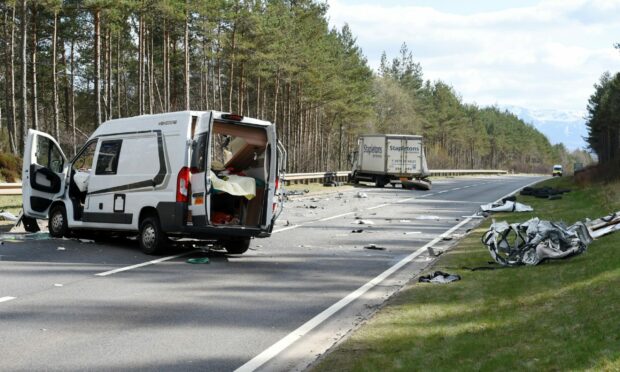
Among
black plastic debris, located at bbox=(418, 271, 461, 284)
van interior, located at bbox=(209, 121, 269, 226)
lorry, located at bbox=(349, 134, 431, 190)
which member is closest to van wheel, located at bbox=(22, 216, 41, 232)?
van interior, located at bbox=(209, 121, 269, 226)

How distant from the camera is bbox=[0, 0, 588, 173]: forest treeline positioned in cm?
4175

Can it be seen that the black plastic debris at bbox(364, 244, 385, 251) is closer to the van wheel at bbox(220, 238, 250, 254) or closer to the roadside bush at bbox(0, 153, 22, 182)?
the van wheel at bbox(220, 238, 250, 254)

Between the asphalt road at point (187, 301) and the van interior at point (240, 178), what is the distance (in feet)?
2.50

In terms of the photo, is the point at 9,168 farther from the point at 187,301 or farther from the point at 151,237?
the point at 187,301

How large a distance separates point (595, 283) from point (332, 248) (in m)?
6.79

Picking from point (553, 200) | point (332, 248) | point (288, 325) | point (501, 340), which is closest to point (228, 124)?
point (332, 248)

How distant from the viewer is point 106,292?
914cm

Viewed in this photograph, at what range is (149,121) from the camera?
12.8m

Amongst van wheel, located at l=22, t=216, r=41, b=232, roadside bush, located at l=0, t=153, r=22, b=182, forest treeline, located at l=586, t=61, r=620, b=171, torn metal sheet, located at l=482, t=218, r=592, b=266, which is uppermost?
forest treeline, located at l=586, t=61, r=620, b=171

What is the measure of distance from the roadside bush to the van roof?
13909mm

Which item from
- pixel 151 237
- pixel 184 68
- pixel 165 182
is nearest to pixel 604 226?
pixel 165 182

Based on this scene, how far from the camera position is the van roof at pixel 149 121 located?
12141 mm

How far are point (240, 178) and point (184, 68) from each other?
32.8 meters

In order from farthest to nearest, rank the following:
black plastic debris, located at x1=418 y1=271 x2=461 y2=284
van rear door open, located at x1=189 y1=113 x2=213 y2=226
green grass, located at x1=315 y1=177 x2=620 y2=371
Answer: van rear door open, located at x1=189 y1=113 x2=213 y2=226
black plastic debris, located at x1=418 y1=271 x2=461 y2=284
green grass, located at x1=315 y1=177 x2=620 y2=371
